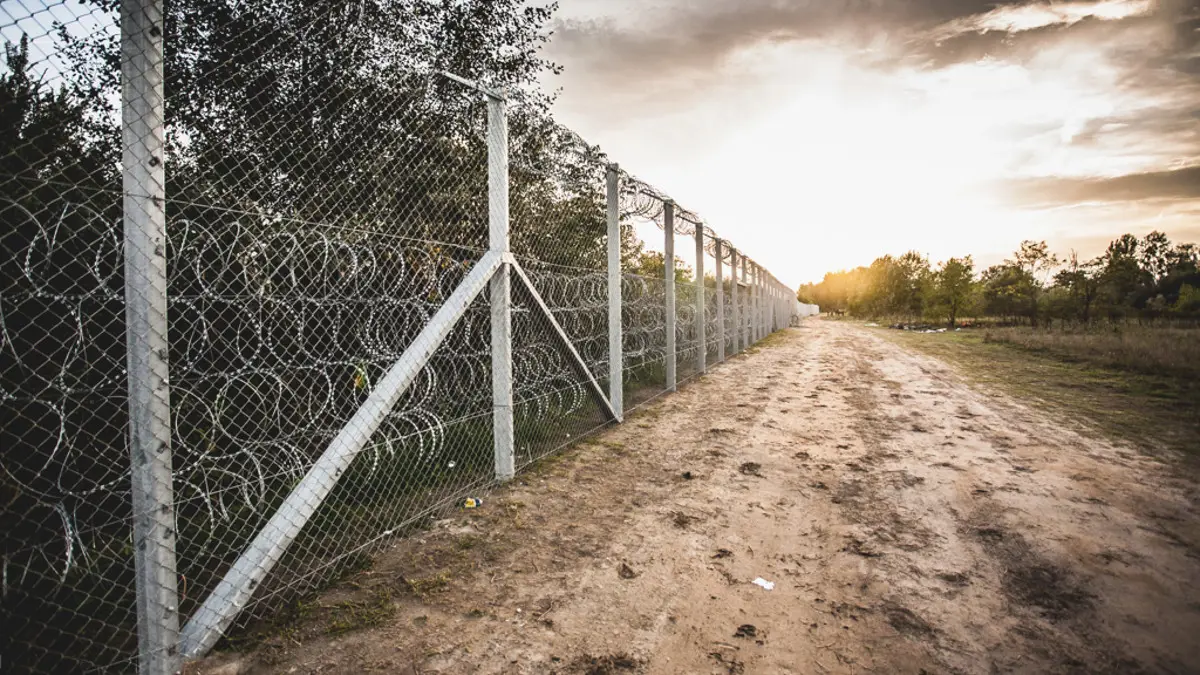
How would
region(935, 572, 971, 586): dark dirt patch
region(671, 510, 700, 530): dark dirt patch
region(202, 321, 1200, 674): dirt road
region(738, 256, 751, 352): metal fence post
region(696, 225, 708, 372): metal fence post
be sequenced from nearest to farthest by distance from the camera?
region(202, 321, 1200, 674): dirt road
region(935, 572, 971, 586): dark dirt patch
region(671, 510, 700, 530): dark dirt patch
region(696, 225, 708, 372): metal fence post
region(738, 256, 751, 352): metal fence post

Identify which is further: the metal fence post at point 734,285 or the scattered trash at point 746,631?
the metal fence post at point 734,285

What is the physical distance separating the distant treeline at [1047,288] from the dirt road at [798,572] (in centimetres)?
2035

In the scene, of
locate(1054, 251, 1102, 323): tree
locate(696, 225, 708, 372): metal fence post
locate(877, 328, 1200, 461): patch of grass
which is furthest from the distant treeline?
locate(696, 225, 708, 372): metal fence post

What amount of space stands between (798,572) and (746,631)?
63 cm

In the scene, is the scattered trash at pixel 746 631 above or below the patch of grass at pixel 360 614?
below

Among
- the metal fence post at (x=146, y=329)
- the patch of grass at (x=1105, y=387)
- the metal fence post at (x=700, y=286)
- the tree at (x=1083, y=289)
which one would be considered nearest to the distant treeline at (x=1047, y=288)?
the tree at (x=1083, y=289)

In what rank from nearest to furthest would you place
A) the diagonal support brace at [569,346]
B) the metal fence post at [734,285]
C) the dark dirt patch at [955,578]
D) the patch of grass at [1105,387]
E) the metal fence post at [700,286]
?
the dark dirt patch at [955,578] → the diagonal support brace at [569,346] → the patch of grass at [1105,387] → the metal fence post at [700,286] → the metal fence post at [734,285]

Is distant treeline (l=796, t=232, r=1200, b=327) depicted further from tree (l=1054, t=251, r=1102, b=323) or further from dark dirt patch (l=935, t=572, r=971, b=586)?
dark dirt patch (l=935, t=572, r=971, b=586)

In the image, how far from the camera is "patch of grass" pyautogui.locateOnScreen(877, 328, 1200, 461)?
525 cm

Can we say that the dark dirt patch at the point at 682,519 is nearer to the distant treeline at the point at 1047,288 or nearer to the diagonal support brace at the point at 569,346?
the diagonal support brace at the point at 569,346

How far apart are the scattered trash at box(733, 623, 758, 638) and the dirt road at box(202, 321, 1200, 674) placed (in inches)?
0.4

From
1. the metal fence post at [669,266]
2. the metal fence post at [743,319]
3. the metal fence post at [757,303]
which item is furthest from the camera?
the metal fence post at [757,303]

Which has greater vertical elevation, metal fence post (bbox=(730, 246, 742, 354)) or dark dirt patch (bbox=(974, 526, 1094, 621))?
metal fence post (bbox=(730, 246, 742, 354))

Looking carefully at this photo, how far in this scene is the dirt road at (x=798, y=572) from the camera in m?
1.99
